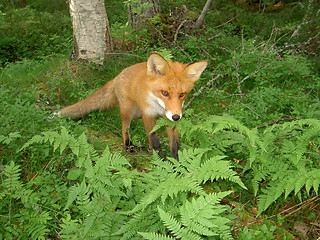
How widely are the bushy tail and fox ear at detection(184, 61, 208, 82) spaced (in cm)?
159

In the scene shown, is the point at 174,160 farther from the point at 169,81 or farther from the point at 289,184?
the point at 169,81

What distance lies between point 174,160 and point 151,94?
4.70 feet

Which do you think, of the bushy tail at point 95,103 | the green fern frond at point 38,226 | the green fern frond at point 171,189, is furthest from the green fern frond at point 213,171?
the bushy tail at point 95,103

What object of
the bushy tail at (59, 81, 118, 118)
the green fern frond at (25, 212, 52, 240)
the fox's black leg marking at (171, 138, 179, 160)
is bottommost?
the fox's black leg marking at (171, 138, 179, 160)

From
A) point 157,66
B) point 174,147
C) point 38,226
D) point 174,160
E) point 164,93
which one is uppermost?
point 157,66

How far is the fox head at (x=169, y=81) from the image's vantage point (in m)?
3.66

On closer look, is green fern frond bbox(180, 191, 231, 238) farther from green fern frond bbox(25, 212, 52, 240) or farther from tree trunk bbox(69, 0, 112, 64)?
tree trunk bbox(69, 0, 112, 64)

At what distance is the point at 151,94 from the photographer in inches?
156

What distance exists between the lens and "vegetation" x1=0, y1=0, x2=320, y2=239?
2471 mm

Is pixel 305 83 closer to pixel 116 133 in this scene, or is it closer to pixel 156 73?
pixel 156 73

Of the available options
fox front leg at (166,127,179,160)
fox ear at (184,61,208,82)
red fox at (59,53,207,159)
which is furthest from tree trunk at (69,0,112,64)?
fox front leg at (166,127,179,160)

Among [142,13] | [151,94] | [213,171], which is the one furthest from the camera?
[142,13]

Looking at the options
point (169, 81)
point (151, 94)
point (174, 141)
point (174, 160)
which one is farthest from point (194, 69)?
point (174, 160)

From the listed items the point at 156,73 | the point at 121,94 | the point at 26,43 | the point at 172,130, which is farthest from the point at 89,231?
the point at 26,43
